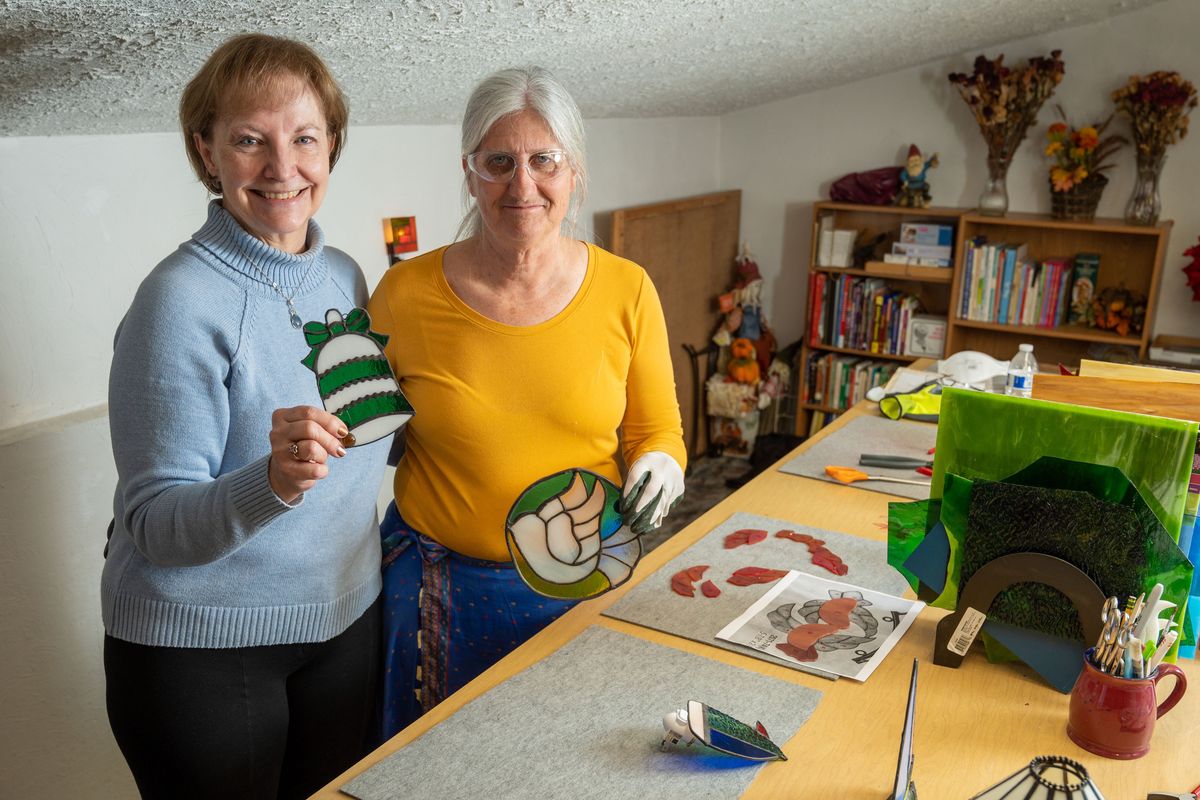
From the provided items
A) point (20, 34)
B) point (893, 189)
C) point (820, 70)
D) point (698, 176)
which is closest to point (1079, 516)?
point (20, 34)

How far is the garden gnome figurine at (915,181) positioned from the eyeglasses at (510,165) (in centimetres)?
300

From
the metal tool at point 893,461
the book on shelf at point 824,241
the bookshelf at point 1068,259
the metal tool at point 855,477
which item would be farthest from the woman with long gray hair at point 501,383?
the book on shelf at point 824,241

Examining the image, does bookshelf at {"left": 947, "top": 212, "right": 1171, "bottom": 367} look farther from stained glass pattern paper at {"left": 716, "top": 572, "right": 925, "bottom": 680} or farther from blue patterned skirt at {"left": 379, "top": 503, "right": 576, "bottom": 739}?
blue patterned skirt at {"left": 379, "top": 503, "right": 576, "bottom": 739}

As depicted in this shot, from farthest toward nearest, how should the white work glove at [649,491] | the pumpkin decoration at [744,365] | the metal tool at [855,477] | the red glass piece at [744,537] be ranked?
the pumpkin decoration at [744,365] → the metal tool at [855,477] → the red glass piece at [744,537] → the white work glove at [649,491]

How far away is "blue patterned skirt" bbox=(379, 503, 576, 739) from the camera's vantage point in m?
1.52

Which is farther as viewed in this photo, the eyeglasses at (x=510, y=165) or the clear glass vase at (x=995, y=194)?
the clear glass vase at (x=995, y=194)

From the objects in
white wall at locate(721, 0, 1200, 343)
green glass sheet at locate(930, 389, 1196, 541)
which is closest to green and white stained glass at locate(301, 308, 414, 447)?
green glass sheet at locate(930, 389, 1196, 541)

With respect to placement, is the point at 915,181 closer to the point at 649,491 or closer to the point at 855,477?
the point at 855,477

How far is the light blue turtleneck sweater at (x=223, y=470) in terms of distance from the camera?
116 cm

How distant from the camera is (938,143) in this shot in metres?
4.17

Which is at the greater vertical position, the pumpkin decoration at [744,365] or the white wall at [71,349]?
the white wall at [71,349]

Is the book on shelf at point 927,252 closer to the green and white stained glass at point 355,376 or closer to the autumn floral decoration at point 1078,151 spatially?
the autumn floral decoration at point 1078,151

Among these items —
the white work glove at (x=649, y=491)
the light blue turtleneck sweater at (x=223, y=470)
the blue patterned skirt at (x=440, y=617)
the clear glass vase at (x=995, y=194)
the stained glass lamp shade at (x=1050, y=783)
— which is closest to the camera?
the stained glass lamp shade at (x=1050, y=783)

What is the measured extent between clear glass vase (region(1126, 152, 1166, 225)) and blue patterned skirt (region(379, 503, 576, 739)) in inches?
124
